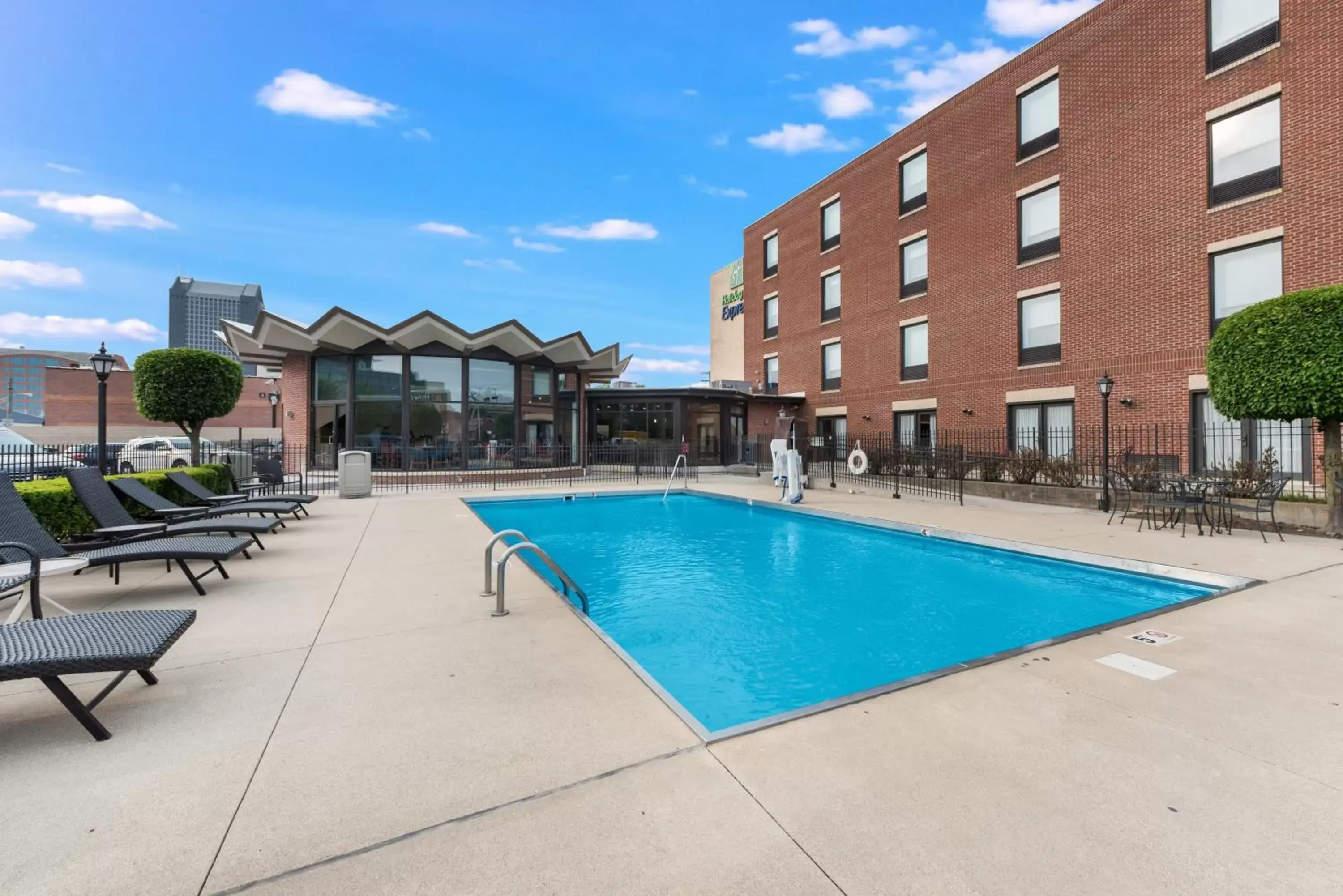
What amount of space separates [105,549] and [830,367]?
2444 centimetres

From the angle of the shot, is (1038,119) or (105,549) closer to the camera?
(105,549)

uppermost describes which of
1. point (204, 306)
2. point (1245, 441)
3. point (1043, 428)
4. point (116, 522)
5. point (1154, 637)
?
point (204, 306)

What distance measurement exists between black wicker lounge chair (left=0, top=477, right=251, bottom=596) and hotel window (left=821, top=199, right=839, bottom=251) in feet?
82.0

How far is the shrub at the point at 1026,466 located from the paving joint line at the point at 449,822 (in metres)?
14.5

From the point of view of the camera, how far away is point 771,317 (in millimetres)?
29750

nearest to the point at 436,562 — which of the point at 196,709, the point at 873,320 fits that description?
the point at 196,709

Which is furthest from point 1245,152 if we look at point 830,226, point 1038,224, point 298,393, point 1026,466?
point 298,393

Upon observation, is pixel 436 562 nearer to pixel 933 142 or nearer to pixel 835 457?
pixel 835 457

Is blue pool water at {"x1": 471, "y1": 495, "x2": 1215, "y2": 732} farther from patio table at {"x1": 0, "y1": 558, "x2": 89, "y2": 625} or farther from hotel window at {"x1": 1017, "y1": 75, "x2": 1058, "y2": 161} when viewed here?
hotel window at {"x1": 1017, "y1": 75, "x2": 1058, "y2": 161}

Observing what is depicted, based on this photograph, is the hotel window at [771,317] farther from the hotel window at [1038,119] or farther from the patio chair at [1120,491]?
the patio chair at [1120,491]

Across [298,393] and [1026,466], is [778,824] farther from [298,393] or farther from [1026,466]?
[298,393]

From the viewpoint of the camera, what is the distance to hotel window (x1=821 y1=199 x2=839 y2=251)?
2531 centimetres

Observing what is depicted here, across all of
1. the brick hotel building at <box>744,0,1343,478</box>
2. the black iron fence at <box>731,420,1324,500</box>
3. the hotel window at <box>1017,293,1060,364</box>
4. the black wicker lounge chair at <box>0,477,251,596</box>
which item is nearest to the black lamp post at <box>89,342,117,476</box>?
the black wicker lounge chair at <box>0,477,251,596</box>

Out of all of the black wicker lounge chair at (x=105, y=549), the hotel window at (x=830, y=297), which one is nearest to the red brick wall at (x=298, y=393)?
the black wicker lounge chair at (x=105, y=549)
